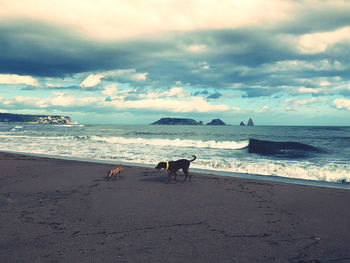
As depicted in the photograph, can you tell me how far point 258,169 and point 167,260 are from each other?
10.7 m

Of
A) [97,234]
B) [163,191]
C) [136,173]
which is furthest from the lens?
[136,173]

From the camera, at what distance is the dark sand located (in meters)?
3.89

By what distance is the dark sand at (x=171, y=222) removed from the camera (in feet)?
12.8

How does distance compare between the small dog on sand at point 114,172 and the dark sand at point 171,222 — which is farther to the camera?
the small dog on sand at point 114,172

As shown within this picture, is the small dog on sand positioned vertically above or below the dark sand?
above

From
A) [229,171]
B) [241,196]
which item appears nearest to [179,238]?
[241,196]

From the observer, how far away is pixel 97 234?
15.0ft

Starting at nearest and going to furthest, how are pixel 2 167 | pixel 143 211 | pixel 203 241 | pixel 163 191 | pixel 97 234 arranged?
pixel 203 241, pixel 97 234, pixel 143 211, pixel 163 191, pixel 2 167

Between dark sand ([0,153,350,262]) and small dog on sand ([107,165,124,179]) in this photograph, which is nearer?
dark sand ([0,153,350,262])

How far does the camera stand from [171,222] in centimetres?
521

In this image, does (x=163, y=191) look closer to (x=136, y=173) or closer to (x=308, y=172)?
(x=136, y=173)

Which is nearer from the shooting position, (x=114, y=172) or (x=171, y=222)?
(x=171, y=222)

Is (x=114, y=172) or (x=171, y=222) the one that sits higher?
(x=114, y=172)

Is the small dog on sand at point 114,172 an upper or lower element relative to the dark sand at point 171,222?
upper
